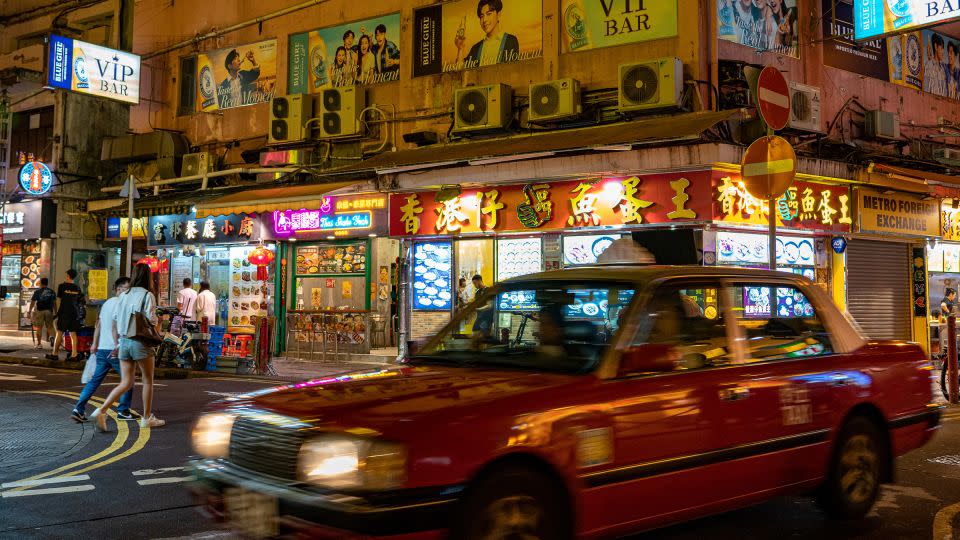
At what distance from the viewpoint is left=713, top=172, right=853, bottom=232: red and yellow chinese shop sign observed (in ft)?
44.7

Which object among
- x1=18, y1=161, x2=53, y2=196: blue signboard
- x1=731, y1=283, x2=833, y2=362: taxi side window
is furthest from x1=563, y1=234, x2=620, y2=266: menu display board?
x1=18, y1=161, x2=53, y2=196: blue signboard

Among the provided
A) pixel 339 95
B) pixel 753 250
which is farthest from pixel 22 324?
pixel 753 250

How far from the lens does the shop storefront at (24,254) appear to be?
24.1 m

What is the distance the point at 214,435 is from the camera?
4.15 m

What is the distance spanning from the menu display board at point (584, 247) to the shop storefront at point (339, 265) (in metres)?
4.28

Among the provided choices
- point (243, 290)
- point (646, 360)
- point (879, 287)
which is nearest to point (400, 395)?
point (646, 360)

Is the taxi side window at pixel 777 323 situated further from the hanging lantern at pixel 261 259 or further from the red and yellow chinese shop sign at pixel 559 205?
the hanging lantern at pixel 261 259

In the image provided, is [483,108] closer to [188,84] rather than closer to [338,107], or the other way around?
[338,107]

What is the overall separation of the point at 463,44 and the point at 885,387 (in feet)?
41.7

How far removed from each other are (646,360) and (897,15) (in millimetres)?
10599

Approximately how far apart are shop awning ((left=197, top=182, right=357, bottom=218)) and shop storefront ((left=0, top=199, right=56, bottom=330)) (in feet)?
23.6

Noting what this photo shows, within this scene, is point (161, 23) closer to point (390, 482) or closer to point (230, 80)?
point (230, 80)

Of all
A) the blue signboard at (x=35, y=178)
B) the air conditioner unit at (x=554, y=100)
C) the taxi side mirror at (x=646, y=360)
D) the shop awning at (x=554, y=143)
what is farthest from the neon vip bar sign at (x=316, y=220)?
the taxi side mirror at (x=646, y=360)

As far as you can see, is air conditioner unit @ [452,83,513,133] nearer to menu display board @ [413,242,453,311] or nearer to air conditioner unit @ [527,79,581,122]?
air conditioner unit @ [527,79,581,122]
